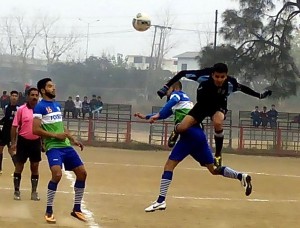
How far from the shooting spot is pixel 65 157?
31.7ft

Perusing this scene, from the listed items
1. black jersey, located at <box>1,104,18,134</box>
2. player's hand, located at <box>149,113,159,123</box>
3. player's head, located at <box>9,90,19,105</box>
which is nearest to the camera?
player's hand, located at <box>149,113,159,123</box>

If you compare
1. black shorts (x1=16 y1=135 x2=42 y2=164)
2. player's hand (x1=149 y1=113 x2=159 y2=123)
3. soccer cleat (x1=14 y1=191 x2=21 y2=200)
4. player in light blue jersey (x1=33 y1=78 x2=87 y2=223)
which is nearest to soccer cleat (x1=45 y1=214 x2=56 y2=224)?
player in light blue jersey (x1=33 y1=78 x2=87 y2=223)

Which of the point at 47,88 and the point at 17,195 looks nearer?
the point at 47,88

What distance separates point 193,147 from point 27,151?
324 cm

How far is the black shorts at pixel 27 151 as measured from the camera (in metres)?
12.0

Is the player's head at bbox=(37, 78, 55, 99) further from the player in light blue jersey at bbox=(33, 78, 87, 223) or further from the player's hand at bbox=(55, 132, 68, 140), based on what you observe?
the player's hand at bbox=(55, 132, 68, 140)

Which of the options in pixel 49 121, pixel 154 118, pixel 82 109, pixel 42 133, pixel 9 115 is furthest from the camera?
pixel 82 109

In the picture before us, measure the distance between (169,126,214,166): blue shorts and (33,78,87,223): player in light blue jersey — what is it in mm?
1381

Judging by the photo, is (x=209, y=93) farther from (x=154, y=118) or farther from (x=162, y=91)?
(x=154, y=118)

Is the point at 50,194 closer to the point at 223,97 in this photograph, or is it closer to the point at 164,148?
the point at 223,97

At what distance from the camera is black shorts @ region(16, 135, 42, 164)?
39.3 ft

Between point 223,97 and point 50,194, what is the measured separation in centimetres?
263

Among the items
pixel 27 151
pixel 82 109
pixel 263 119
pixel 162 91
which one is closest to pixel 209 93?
pixel 162 91

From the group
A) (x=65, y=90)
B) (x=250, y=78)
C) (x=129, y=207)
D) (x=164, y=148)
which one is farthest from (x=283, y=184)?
(x=65, y=90)
